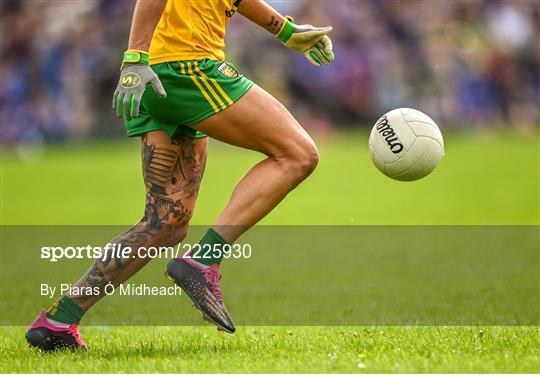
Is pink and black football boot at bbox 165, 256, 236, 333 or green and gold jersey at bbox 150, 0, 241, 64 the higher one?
green and gold jersey at bbox 150, 0, 241, 64

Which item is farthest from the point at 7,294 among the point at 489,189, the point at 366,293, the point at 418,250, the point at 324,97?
the point at 324,97

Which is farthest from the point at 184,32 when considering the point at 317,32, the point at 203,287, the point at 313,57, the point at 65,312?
the point at 65,312

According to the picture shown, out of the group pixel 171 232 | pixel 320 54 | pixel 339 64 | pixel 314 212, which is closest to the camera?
pixel 171 232

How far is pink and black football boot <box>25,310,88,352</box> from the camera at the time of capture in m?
5.60

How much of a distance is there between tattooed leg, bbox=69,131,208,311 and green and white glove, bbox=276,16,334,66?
849 mm

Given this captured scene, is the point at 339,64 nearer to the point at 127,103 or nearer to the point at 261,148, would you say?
the point at 261,148

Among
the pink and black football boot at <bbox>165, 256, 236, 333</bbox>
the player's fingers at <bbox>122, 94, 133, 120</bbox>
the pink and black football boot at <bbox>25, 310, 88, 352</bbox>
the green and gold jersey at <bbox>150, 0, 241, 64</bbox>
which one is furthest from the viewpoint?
the pink and black football boot at <bbox>25, 310, 88, 352</bbox>

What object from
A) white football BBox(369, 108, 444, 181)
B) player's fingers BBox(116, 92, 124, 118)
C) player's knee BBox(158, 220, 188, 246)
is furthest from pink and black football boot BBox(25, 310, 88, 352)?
white football BBox(369, 108, 444, 181)

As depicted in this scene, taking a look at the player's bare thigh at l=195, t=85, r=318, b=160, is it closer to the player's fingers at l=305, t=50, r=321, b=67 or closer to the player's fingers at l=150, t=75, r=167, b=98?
the player's fingers at l=150, t=75, r=167, b=98

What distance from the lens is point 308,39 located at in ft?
20.2

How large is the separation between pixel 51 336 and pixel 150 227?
0.78 m

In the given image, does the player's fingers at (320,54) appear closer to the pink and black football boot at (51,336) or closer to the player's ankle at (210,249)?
the player's ankle at (210,249)

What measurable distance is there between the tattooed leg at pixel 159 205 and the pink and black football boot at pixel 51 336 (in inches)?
6.4

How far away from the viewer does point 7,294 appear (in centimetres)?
804
